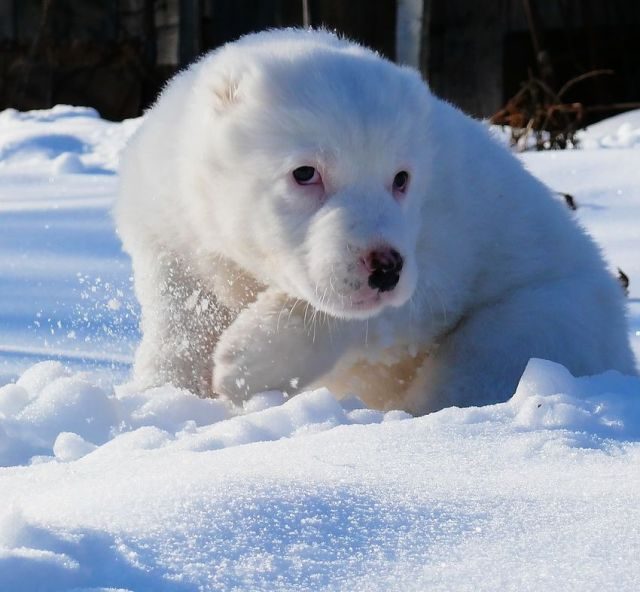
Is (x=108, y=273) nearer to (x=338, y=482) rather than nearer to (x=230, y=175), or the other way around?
(x=230, y=175)

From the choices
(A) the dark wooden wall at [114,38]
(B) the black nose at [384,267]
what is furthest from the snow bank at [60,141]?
(B) the black nose at [384,267]

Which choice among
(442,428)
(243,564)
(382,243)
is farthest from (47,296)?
(243,564)

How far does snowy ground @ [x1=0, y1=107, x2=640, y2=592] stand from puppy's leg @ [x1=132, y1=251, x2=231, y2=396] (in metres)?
0.15

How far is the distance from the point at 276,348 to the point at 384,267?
0.50 metres

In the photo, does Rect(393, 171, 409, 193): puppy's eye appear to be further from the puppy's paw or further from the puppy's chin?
the puppy's paw

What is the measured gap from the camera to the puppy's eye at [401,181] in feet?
11.5

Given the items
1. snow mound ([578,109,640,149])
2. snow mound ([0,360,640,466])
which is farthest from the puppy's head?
snow mound ([578,109,640,149])

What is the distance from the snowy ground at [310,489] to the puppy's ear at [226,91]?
825 millimetres

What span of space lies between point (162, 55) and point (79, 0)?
110 cm

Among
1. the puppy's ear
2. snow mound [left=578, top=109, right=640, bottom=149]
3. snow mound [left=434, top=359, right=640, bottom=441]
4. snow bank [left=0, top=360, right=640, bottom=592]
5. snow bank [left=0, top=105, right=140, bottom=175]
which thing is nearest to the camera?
snow bank [left=0, top=360, right=640, bottom=592]

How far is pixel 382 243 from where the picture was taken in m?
3.25

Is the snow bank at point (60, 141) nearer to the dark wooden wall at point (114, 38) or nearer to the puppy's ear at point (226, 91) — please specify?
the dark wooden wall at point (114, 38)

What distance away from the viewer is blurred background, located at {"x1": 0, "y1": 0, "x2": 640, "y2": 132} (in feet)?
38.2

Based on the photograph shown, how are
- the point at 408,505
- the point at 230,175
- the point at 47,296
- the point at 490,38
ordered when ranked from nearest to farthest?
the point at 408,505
the point at 230,175
the point at 47,296
the point at 490,38
